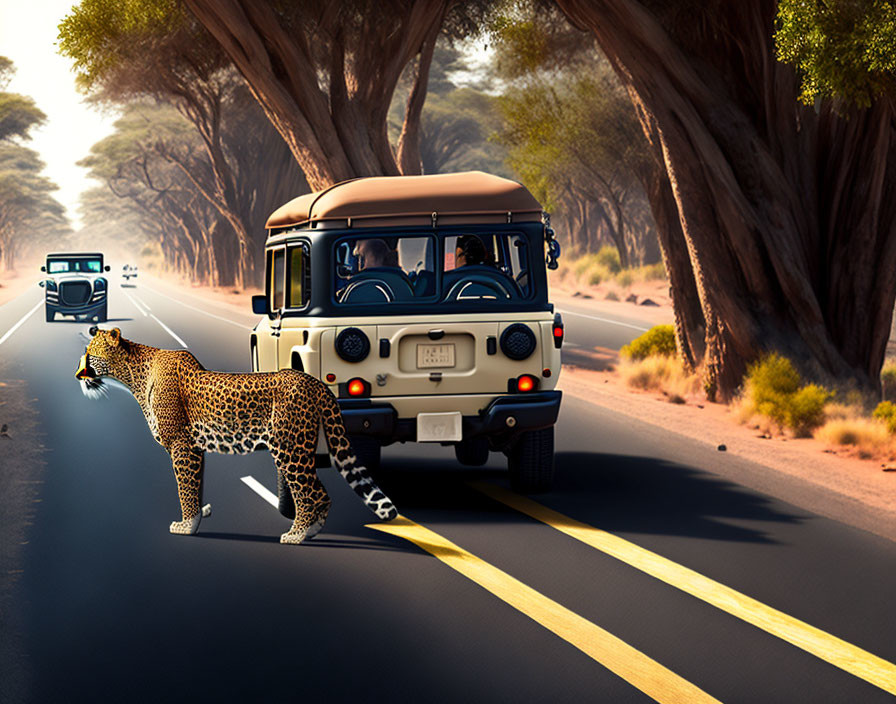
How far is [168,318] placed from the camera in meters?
33.8

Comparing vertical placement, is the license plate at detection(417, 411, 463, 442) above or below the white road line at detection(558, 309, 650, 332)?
above

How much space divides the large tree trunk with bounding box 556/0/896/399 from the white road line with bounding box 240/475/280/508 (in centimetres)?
699

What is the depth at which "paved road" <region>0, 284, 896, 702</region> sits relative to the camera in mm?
4875

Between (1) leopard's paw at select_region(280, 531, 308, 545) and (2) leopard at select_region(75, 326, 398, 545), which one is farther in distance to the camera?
(1) leopard's paw at select_region(280, 531, 308, 545)

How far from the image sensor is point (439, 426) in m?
8.30

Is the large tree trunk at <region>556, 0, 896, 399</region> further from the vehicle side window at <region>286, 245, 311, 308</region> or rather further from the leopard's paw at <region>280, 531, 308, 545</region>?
the leopard's paw at <region>280, 531, 308, 545</region>

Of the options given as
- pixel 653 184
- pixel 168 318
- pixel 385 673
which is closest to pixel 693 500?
pixel 385 673

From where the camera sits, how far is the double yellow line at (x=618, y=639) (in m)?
4.87

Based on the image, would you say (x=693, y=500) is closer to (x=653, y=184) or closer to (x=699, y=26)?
(x=699, y=26)

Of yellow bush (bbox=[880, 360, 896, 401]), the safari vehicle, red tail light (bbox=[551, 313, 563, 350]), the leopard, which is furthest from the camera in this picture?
the safari vehicle

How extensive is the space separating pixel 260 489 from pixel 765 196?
7.82 meters

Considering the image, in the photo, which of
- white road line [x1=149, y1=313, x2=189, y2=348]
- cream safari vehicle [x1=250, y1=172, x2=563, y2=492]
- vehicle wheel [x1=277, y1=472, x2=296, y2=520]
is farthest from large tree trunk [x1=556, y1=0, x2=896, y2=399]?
white road line [x1=149, y1=313, x2=189, y2=348]

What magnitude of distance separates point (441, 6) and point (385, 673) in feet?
57.7

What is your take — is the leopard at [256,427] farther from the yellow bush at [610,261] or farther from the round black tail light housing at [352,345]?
the yellow bush at [610,261]
